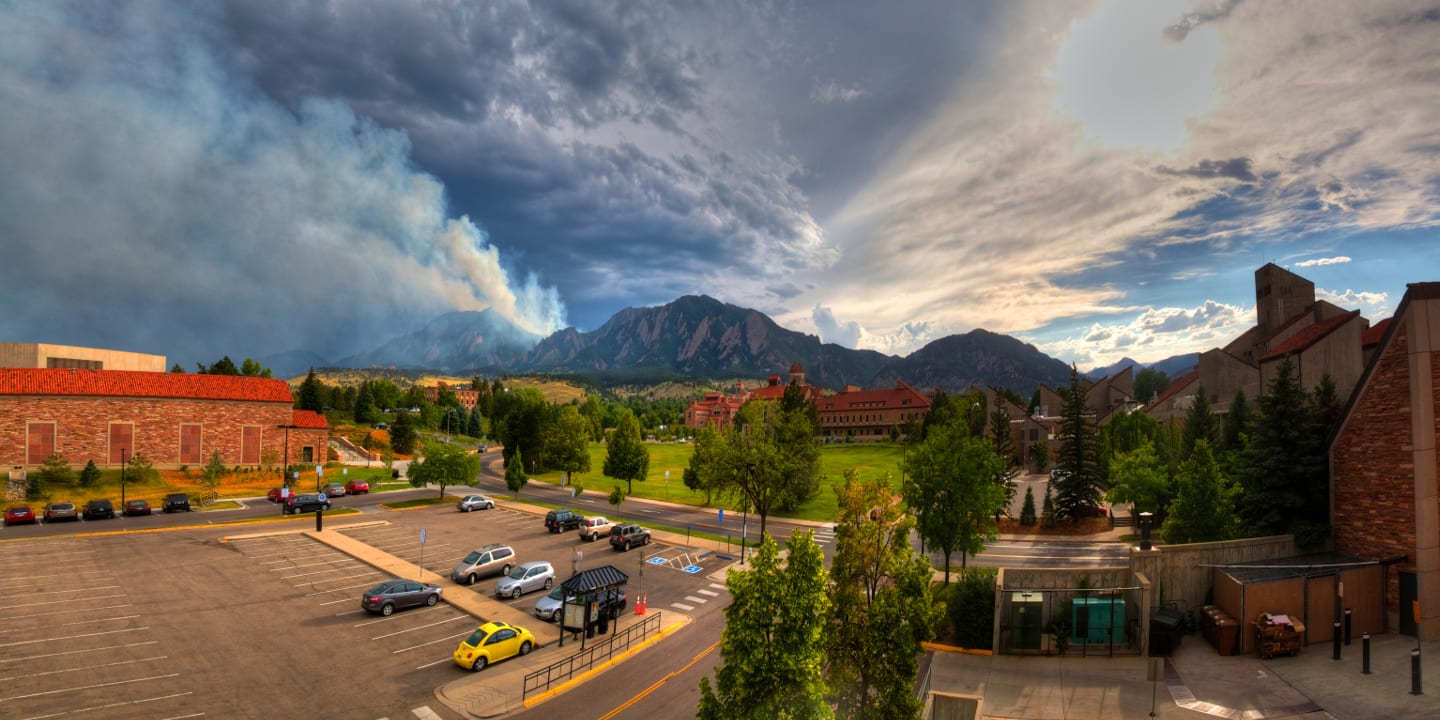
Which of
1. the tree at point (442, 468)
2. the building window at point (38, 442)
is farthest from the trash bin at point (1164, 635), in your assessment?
the building window at point (38, 442)

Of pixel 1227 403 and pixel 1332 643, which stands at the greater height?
pixel 1227 403

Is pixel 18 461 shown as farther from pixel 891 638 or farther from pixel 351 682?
pixel 891 638

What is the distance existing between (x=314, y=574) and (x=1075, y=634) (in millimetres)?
35526

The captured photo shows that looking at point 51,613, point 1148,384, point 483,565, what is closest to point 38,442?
point 51,613

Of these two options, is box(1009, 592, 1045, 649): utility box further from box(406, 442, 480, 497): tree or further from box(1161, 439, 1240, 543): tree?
box(406, 442, 480, 497): tree

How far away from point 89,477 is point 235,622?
47125 mm

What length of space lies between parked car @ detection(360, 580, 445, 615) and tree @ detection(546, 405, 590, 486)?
4274cm

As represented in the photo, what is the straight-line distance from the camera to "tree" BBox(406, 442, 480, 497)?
56969 mm

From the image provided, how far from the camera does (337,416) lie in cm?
12000

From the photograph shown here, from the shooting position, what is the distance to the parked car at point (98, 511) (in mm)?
43812

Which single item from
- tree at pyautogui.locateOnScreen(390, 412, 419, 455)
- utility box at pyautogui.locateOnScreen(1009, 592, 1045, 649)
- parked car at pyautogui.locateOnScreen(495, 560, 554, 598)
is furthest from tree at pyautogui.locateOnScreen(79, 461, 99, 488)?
utility box at pyautogui.locateOnScreen(1009, 592, 1045, 649)

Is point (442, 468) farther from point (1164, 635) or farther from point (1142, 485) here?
point (1142, 485)

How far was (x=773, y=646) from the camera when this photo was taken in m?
12.2

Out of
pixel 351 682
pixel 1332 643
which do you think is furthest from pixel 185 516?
pixel 1332 643
